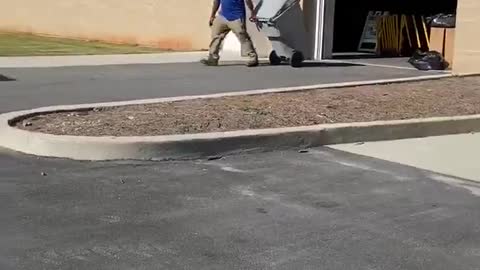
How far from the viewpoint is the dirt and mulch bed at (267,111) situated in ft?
30.5

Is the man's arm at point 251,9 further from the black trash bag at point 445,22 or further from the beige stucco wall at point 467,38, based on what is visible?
the black trash bag at point 445,22

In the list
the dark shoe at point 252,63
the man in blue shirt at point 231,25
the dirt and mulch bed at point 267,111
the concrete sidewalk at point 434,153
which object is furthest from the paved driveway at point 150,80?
the concrete sidewalk at point 434,153

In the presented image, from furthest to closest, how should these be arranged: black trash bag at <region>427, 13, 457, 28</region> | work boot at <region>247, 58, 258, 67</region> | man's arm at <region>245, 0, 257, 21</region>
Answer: black trash bag at <region>427, 13, 457, 28</region> < work boot at <region>247, 58, 258, 67</region> < man's arm at <region>245, 0, 257, 21</region>

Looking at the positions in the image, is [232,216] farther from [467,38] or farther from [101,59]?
[101,59]

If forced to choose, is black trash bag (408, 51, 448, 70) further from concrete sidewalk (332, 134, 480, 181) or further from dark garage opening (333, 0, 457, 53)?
concrete sidewalk (332, 134, 480, 181)

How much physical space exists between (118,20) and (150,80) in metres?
9.90

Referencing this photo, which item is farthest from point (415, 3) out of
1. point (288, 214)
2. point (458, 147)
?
point (288, 214)

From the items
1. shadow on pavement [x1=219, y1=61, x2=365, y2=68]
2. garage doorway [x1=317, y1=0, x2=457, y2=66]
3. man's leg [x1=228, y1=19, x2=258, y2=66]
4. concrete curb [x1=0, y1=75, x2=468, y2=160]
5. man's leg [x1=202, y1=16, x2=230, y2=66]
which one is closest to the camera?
concrete curb [x1=0, y1=75, x2=468, y2=160]

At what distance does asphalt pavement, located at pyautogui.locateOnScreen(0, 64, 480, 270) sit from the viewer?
5.91 meters

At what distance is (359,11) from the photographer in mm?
24516

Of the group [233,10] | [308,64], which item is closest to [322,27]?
[308,64]

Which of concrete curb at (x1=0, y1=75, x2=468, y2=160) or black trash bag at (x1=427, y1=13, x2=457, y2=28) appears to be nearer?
concrete curb at (x1=0, y1=75, x2=468, y2=160)

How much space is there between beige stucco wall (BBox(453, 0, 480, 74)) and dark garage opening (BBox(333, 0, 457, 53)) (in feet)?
21.8

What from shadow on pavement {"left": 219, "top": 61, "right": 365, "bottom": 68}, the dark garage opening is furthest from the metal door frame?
the dark garage opening
